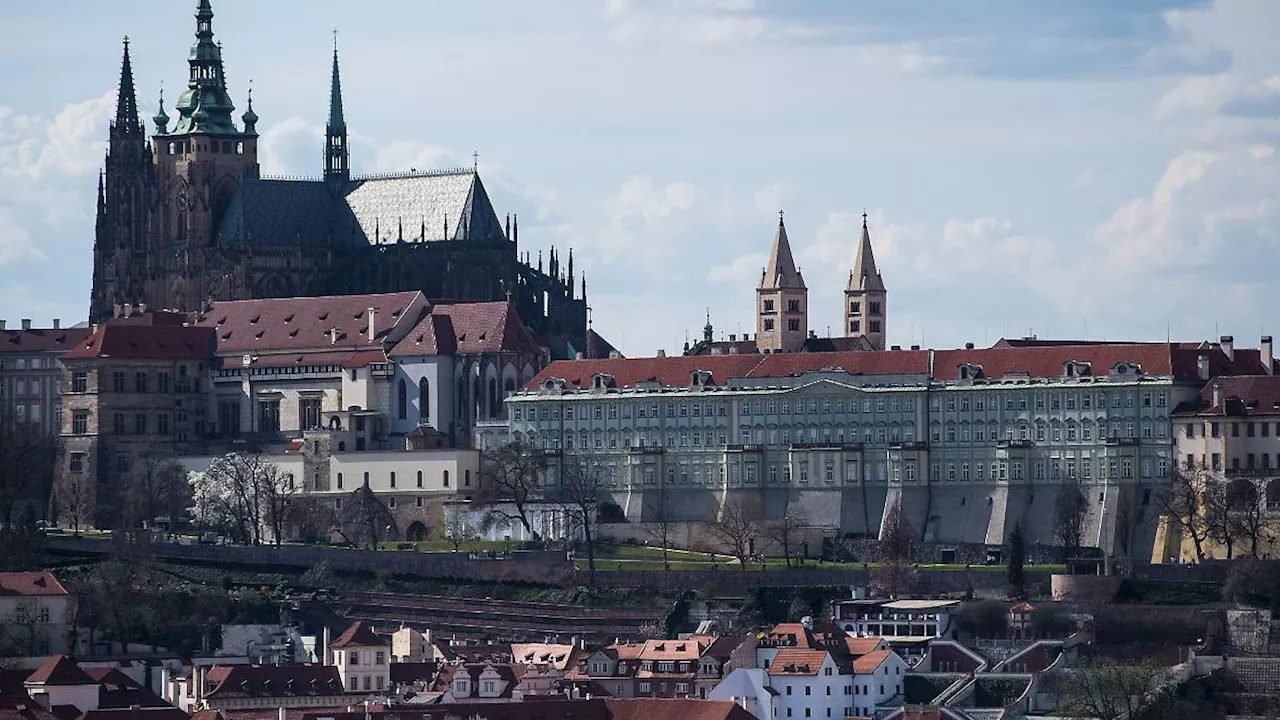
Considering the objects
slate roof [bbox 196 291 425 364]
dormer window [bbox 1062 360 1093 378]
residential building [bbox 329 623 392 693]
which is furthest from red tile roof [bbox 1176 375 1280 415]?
slate roof [bbox 196 291 425 364]

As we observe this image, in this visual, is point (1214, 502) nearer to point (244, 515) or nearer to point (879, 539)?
point (879, 539)

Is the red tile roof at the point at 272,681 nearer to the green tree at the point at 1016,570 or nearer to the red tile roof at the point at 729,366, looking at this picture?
the green tree at the point at 1016,570

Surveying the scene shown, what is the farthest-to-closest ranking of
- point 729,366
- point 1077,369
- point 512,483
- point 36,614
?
point 729,366, point 512,483, point 1077,369, point 36,614

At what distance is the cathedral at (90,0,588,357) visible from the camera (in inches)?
7446

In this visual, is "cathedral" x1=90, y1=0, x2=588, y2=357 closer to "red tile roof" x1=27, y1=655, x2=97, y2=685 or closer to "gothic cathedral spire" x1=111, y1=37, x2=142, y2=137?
"gothic cathedral spire" x1=111, y1=37, x2=142, y2=137

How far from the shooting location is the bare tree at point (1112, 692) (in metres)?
121

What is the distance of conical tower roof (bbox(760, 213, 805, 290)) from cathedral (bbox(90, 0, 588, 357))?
12.0 metres

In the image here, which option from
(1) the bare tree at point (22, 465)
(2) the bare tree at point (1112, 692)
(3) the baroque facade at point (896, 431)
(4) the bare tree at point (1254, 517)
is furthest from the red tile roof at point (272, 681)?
(4) the bare tree at point (1254, 517)

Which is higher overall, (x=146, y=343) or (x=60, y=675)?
(x=146, y=343)

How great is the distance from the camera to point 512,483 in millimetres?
162875

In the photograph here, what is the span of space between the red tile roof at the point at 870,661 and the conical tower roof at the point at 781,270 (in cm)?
4968

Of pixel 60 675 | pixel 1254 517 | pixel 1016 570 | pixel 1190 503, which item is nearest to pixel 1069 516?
pixel 1190 503

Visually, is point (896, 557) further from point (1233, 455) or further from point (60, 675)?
point (60, 675)

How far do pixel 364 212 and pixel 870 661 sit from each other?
2685 inches
